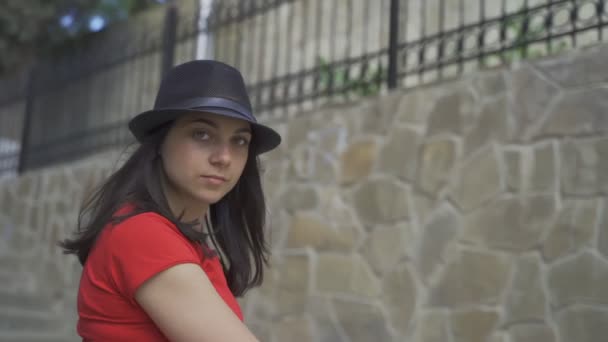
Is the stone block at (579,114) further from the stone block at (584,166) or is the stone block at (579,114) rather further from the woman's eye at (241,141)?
the woman's eye at (241,141)

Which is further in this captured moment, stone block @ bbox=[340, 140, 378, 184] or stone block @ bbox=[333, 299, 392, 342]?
stone block @ bbox=[340, 140, 378, 184]

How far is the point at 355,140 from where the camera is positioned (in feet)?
13.9

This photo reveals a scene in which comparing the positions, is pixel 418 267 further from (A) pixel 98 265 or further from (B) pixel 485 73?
(A) pixel 98 265

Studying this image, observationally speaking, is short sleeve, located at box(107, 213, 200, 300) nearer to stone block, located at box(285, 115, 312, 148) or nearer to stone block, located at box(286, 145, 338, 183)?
stone block, located at box(286, 145, 338, 183)

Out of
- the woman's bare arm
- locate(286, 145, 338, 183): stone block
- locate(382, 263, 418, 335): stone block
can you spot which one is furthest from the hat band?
locate(286, 145, 338, 183): stone block

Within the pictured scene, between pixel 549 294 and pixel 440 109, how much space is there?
1199 mm

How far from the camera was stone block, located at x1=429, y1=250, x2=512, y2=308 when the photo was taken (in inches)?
130

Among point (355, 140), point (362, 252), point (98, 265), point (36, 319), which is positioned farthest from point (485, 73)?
point (36, 319)

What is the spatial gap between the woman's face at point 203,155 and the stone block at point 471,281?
2.20 m

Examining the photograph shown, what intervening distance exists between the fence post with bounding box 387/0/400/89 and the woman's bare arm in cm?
319

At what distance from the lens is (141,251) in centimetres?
122

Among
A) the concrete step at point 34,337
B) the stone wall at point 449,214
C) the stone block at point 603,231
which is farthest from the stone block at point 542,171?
the concrete step at point 34,337

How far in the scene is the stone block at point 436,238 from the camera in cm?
356

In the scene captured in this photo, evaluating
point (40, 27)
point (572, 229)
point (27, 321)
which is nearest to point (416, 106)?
point (572, 229)
